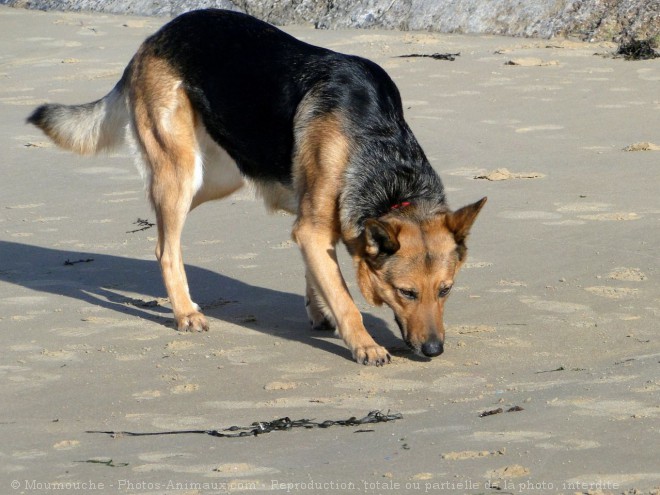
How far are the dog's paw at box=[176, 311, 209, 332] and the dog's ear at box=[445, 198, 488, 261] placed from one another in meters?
1.65

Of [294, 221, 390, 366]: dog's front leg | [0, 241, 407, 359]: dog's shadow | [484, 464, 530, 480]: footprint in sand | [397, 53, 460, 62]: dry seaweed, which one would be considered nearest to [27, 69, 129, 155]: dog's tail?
[0, 241, 407, 359]: dog's shadow

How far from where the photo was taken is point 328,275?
6.49m

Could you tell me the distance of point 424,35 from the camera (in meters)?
14.5

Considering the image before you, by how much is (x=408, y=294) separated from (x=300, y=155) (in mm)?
1117

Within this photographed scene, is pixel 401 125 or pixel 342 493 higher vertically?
pixel 401 125

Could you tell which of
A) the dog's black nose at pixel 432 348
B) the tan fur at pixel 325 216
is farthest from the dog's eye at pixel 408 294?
the tan fur at pixel 325 216

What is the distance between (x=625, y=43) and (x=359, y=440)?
31.0 ft

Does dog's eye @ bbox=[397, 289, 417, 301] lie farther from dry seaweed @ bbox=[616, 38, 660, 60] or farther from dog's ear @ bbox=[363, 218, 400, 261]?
dry seaweed @ bbox=[616, 38, 660, 60]

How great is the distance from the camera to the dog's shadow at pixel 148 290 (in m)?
7.00

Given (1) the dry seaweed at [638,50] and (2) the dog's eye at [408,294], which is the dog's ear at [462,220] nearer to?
(2) the dog's eye at [408,294]

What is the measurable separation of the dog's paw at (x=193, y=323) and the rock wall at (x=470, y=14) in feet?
26.7

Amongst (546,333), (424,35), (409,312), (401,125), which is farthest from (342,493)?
(424,35)

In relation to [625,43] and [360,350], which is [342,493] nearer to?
[360,350]

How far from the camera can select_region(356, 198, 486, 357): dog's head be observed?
6.01m
